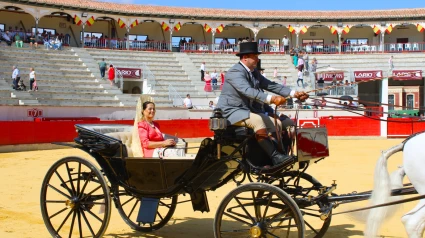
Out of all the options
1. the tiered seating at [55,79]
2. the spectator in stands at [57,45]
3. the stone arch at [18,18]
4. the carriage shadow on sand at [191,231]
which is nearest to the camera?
the carriage shadow on sand at [191,231]

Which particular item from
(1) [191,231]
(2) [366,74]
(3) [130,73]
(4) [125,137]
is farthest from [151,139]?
(2) [366,74]

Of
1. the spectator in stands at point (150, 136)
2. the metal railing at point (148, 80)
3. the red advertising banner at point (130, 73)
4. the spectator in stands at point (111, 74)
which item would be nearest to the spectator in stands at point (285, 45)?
the metal railing at point (148, 80)

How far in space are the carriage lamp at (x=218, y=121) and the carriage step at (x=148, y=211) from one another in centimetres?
123

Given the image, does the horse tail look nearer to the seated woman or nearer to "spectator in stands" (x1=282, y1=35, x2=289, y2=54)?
the seated woman

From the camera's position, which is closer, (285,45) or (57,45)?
(57,45)

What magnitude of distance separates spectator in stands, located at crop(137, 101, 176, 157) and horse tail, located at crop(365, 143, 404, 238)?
2122 mm

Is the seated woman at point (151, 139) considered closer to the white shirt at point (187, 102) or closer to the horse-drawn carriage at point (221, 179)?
the horse-drawn carriage at point (221, 179)

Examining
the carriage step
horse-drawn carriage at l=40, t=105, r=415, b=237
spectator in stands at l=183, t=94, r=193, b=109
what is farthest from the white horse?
spectator in stands at l=183, t=94, r=193, b=109

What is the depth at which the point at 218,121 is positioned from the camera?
4797mm

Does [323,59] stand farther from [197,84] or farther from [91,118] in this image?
[91,118]

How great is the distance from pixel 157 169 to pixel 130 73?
77.9ft

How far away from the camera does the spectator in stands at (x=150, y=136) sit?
5.76 metres

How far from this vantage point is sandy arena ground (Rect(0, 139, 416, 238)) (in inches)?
236

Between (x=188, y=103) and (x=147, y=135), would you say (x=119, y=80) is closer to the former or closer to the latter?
(x=188, y=103)
